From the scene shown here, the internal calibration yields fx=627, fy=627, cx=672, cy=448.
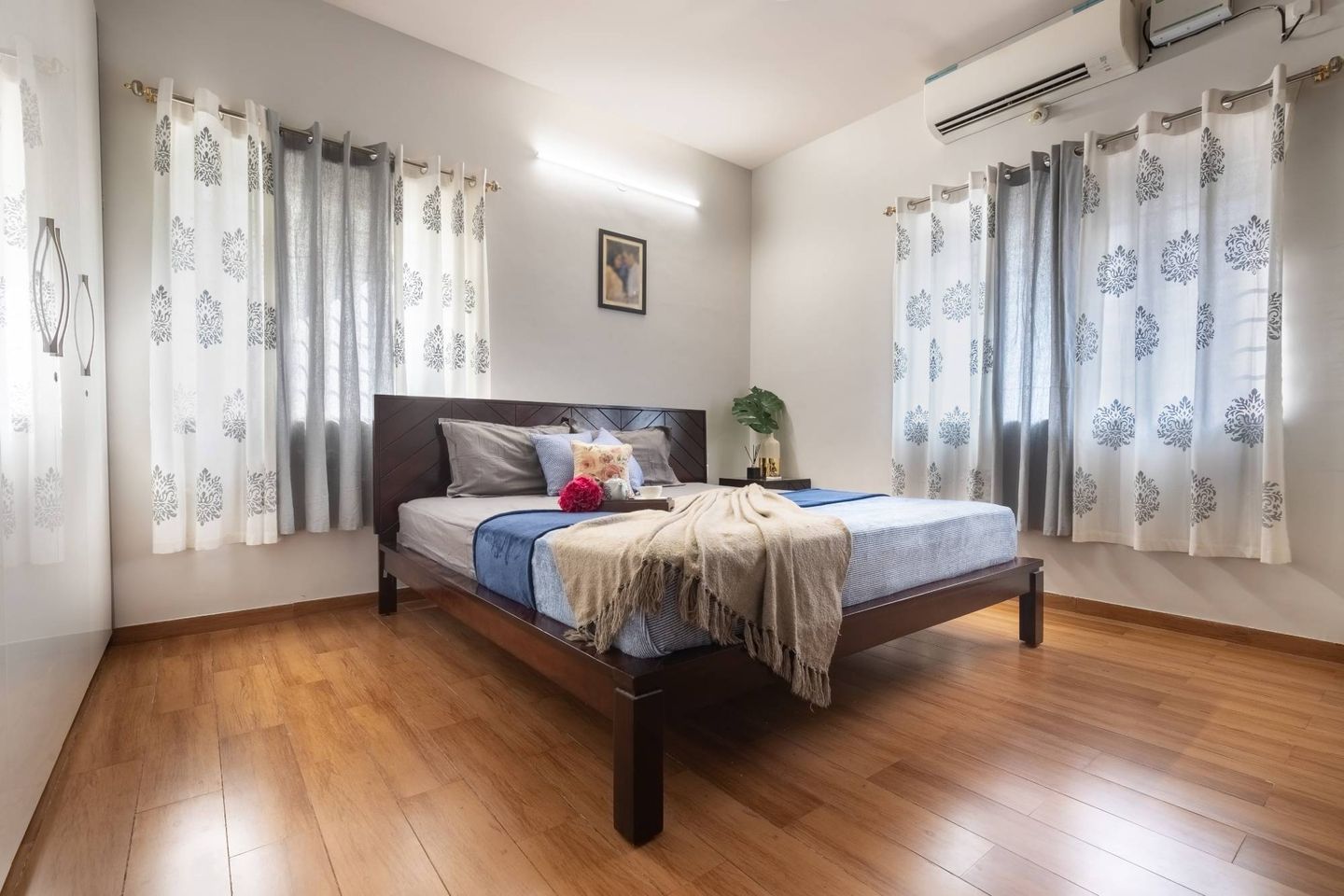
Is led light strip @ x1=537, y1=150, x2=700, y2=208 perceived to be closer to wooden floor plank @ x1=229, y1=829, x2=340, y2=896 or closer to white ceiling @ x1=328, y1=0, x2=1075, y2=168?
white ceiling @ x1=328, y1=0, x2=1075, y2=168

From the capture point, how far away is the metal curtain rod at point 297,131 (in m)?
2.68

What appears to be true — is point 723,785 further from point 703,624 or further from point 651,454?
point 651,454

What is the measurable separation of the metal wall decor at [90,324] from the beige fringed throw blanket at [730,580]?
5.51 feet

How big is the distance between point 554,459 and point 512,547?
120 cm

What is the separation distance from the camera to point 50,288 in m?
1.61

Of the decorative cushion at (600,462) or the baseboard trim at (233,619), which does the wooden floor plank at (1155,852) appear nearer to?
the decorative cushion at (600,462)

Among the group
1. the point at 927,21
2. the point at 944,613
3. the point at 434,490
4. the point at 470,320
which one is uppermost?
the point at 927,21

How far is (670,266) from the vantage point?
4.64 meters

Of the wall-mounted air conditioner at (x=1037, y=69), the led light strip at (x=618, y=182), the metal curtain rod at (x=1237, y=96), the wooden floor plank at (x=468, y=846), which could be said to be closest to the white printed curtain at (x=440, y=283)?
the led light strip at (x=618, y=182)

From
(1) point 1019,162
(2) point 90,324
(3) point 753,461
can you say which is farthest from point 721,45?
(2) point 90,324

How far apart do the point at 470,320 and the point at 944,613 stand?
284 centimetres

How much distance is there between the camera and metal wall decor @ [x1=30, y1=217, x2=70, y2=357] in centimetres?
151

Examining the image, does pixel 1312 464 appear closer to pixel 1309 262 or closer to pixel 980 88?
pixel 1309 262

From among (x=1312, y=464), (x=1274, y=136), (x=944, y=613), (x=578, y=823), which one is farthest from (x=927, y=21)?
(x=578, y=823)
